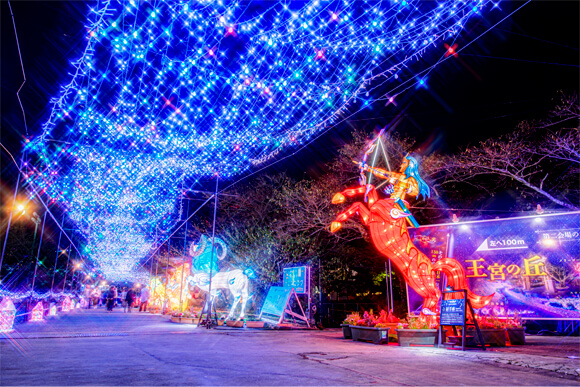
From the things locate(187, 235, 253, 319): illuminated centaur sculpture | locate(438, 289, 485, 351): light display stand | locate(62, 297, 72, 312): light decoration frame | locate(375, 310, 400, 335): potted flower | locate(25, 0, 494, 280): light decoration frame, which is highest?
locate(25, 0, 494, 280): light decoration frame

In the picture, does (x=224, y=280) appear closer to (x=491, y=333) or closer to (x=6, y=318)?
(x=6, y=318)

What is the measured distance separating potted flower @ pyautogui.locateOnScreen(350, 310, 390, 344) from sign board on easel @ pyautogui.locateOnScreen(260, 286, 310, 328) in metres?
4.31

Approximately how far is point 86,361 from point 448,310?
7.99 m

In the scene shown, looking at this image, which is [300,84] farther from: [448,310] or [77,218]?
[77,218]

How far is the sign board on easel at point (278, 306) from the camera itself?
14.8m

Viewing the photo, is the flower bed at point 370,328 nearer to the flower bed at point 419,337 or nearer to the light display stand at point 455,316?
the flower bed at point 419,337

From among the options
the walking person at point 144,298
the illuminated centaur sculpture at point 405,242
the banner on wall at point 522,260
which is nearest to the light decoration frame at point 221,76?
the illuminated centaur sculpture at point 405,242

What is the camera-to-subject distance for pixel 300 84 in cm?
841

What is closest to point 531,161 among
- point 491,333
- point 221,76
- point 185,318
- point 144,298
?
point 491,333

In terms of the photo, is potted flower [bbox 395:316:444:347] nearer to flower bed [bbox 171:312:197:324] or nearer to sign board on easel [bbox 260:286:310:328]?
sign board on easel [bbox 260:286:310:328]

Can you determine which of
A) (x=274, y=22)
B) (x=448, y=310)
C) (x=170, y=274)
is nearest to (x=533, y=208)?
(x=448, y=310)

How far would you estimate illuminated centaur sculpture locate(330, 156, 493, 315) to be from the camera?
10438mm

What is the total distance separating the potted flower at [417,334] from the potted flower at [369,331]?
414 millimetres

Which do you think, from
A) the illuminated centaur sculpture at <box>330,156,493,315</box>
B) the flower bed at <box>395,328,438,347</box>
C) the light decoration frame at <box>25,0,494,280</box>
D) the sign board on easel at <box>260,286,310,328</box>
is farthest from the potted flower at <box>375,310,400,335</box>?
the light decoration frame at <box>25,0,494,280</box>
